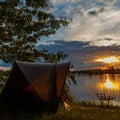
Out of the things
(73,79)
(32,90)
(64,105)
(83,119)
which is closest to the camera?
(83,119)

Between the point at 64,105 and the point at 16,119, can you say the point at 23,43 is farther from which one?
Answer: the point at 16,119

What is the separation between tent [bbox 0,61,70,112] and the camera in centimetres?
1938

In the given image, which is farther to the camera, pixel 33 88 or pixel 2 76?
pixel 2 76

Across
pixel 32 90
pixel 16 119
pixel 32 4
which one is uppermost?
pixel 32 4

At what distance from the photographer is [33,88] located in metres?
19.4

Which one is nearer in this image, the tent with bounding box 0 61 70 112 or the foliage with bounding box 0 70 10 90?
the tent with bounding box 0 61 70 112

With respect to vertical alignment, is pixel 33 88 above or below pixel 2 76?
below

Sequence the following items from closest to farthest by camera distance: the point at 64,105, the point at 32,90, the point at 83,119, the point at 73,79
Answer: the point at 83,119 < the point at 32,90 < the point at 64,105 < the point at 73,79

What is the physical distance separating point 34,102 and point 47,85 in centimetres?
136

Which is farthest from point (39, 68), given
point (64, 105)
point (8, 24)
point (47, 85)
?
point (8, 24)

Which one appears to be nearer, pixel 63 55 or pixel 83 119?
pixel 83 119

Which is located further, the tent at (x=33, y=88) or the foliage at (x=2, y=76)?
the foliage at (x=2, y=76)

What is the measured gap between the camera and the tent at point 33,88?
19.4 m

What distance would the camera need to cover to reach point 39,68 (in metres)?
20.4
